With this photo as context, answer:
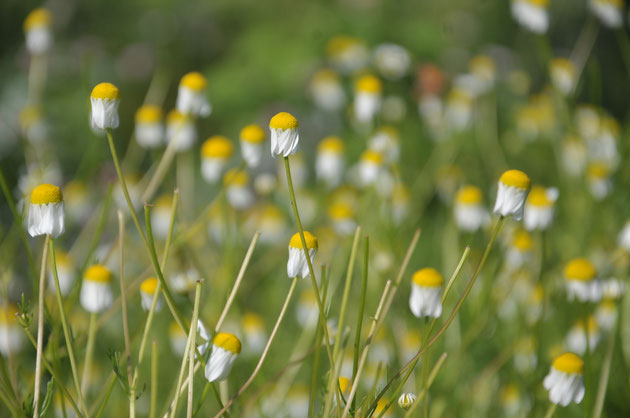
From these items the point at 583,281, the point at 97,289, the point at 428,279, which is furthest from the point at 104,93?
the point at 583,281

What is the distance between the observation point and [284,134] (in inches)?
22.9

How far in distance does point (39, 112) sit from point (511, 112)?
5.14 feet

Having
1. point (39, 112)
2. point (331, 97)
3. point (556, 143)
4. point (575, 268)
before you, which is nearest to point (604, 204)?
point (556, 143)

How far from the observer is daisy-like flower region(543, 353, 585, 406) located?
0.66m

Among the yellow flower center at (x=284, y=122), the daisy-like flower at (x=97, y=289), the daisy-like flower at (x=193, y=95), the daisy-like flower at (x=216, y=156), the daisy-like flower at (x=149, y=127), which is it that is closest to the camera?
the yellow flower center at (x=284, y=122)

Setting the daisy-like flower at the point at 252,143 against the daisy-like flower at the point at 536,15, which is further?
the daisy-like flower at the point at 536,15

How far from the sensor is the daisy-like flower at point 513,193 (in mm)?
632

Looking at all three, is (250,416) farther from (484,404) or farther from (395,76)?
(395,76)

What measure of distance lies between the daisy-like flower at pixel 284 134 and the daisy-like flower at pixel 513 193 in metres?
0.21

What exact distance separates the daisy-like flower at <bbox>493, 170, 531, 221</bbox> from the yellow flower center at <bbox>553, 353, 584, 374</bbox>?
6.3 inches

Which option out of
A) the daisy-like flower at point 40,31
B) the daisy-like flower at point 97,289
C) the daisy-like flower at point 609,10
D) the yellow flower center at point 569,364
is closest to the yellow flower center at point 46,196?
the daisy-like flower at point 97,289

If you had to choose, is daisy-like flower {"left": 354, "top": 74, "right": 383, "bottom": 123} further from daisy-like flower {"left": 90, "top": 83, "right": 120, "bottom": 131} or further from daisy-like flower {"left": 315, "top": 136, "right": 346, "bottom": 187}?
daisy-like flower {"left": 90, "top": 83, "right": 120, "bottom": 131}

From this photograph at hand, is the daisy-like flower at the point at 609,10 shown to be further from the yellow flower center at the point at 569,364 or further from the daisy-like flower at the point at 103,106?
the daisy-like flower at the point at 103,106

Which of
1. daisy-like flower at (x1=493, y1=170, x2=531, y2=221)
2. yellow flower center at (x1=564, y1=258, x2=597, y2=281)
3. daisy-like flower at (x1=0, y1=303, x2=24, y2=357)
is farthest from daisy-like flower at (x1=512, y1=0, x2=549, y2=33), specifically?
daisy-like flower at (x1=0, y1=303, x2=24, y2=357)
